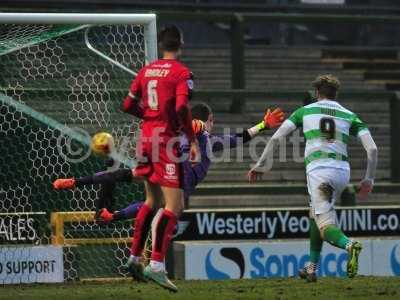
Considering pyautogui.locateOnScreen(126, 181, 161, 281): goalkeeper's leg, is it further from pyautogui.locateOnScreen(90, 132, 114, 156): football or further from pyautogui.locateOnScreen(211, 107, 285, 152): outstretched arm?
pyautogui.locateOnScreen(211, 107, 285, 152): outstretched arm

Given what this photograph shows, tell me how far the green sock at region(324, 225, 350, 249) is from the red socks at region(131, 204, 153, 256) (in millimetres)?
1773

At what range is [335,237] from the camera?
452 inches

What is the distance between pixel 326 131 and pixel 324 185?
0.50 metres

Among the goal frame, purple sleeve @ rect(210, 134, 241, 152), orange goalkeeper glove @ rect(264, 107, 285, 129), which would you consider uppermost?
the goal frame

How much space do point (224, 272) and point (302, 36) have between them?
816 cm

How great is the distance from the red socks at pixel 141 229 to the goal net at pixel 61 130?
93.3 inches

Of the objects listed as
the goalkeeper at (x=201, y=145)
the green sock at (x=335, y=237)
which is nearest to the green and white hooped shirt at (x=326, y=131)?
the green sock at (x=335, y=237)

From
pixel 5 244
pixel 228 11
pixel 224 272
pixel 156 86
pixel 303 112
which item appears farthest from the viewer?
pixel 228 11

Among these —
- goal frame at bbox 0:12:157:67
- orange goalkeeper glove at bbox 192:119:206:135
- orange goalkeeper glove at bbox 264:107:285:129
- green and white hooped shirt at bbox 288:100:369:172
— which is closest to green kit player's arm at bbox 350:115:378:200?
green and white hooped shirt at bbox 288:100:369:172

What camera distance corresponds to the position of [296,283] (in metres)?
11.8

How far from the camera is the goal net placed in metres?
13.1

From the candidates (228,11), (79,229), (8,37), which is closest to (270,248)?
(79,229)

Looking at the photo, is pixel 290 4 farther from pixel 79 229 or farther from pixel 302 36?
pixel 79 229

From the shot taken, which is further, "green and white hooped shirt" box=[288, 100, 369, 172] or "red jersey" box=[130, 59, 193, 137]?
"green and white hooped shirt" box=[288, 100, 369, 172]
